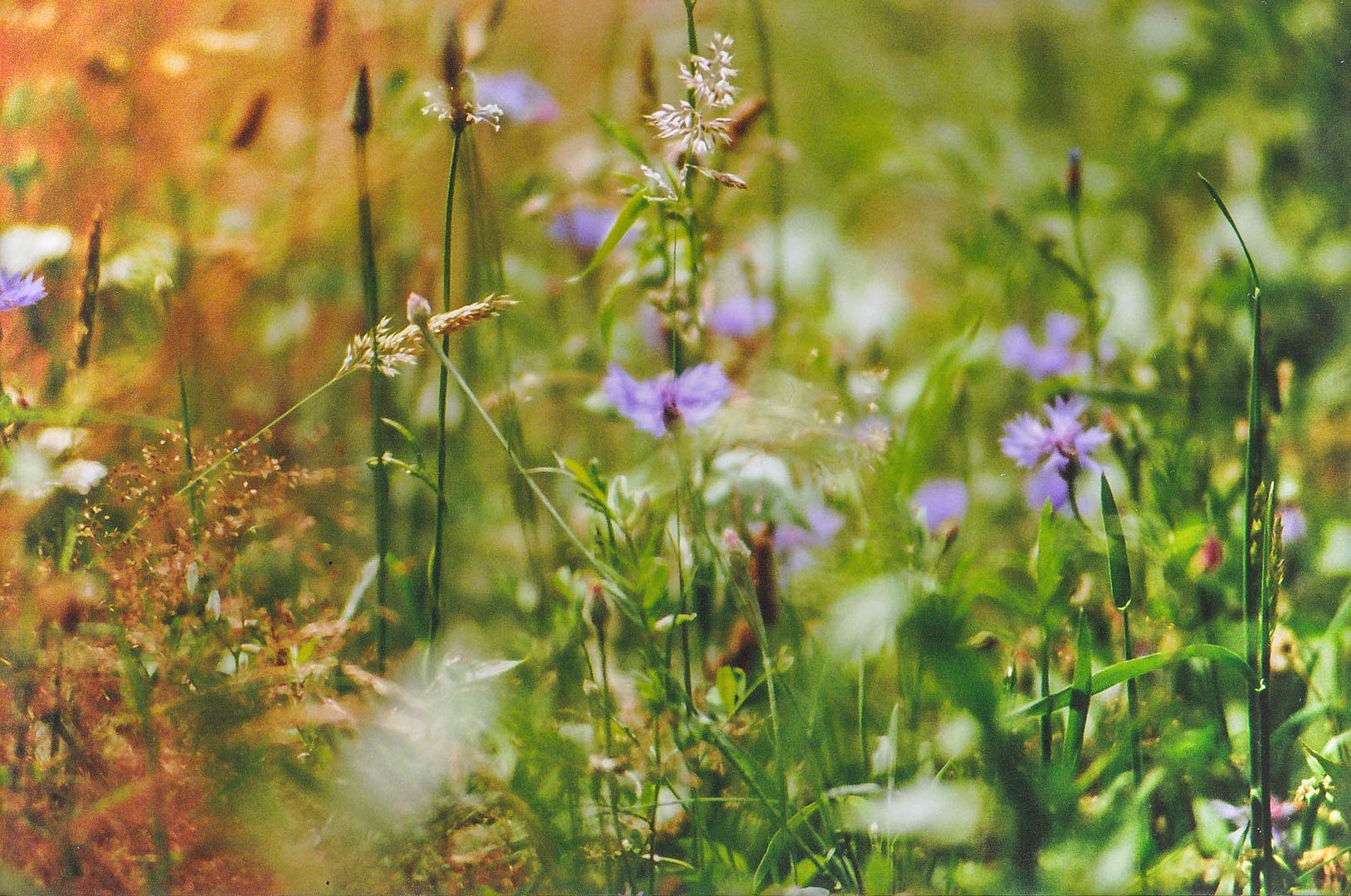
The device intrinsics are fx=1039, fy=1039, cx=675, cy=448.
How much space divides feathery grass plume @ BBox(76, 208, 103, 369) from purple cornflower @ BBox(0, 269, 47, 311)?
0.03 meters

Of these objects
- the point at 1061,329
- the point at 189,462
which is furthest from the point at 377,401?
the point at 1061,329

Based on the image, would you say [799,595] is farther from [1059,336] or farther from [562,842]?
[1059,336]

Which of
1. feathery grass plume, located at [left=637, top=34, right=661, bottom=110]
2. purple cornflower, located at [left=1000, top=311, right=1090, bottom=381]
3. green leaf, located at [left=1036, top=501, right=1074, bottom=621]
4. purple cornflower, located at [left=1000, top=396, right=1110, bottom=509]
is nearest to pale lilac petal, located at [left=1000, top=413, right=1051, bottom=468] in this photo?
purple cornflower, located at [left=1000, top=396, right=1110, bottom=509]

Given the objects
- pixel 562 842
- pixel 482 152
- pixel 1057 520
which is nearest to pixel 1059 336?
pixel 1057 520

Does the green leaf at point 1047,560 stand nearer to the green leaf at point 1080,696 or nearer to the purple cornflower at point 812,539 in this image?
the green leaf at point 1080,696

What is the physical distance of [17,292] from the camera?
2.68 ft

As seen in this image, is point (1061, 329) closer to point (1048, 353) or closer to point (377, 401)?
point (1048, 353)

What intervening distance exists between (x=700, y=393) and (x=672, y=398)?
0.03 m

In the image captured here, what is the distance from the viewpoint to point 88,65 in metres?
1.04

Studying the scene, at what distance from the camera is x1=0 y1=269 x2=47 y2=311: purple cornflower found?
808 mm

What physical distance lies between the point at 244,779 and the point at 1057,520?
0.67 m

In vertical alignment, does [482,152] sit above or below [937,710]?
above

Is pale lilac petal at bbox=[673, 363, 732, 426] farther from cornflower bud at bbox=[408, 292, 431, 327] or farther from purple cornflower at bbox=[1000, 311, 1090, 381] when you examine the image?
purple cornflower at bbox=[1000, 311, 1090, 381]

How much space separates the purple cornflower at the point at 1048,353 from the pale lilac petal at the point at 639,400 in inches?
24.0
